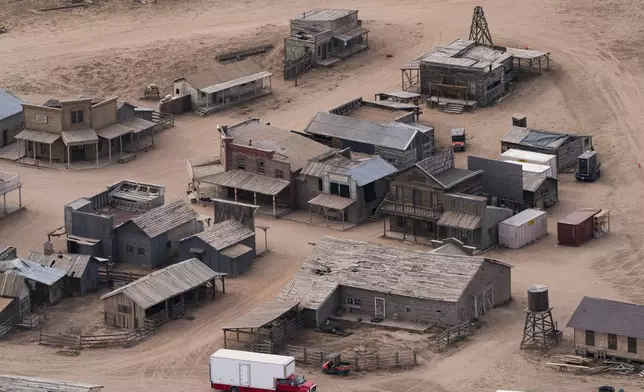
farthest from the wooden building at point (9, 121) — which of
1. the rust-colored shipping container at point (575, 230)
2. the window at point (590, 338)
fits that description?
the window at point (590, 338)

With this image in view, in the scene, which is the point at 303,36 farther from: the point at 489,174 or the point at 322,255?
the point at 322,255

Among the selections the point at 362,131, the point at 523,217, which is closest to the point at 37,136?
the point at 362,131

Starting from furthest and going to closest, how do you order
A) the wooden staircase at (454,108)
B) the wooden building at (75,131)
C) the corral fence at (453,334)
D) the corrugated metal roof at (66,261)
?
the wooden staircase at (454,108), the wooden building at (75,131), the corrugated metal roof at (66,261), the corral fence at (453,334)

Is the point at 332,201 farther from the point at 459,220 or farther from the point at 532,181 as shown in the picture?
the point at 532,181

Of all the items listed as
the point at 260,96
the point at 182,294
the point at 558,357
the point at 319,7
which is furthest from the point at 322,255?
the point at 319,7

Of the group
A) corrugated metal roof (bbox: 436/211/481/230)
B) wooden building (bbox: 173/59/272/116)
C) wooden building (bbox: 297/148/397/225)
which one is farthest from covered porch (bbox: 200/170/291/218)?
wooden building (bbox: 173/59/272/116)

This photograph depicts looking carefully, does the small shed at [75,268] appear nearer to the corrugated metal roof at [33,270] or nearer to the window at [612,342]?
the corrugated metal roof at [33,270]
